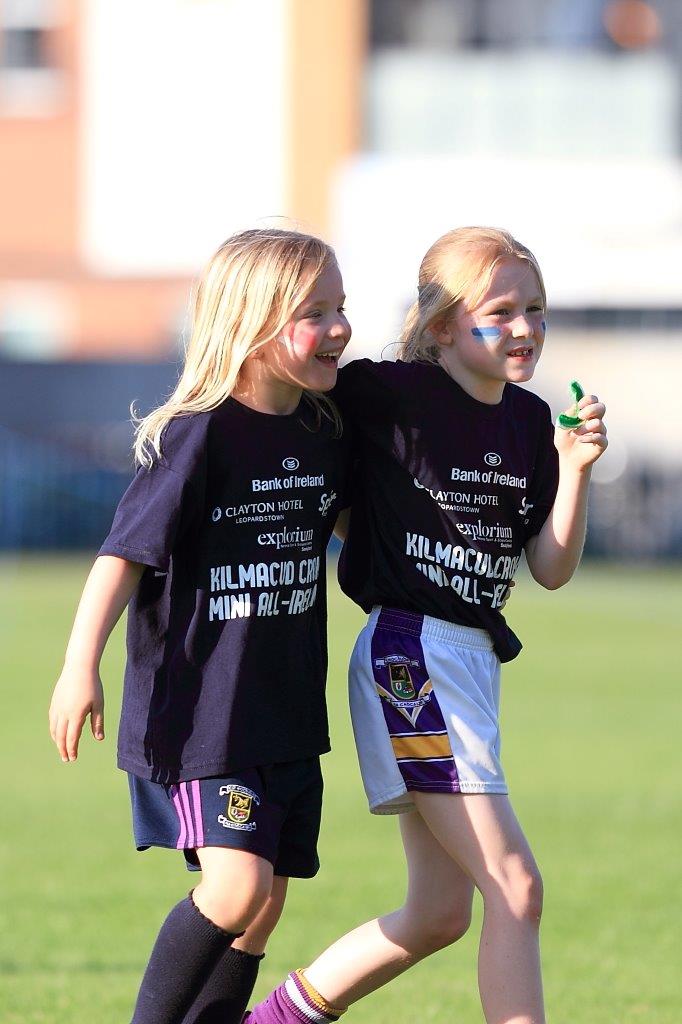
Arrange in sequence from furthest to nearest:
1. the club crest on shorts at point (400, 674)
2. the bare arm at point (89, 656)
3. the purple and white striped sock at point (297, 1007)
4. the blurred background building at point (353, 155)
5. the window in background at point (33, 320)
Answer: the window in background at point (33, 320), the blurred background building at point (353, 155), the purple and white striped sock at point (297, 1007), the club crest on shorts at point (400, 674), the bare arm at point (89, 656)

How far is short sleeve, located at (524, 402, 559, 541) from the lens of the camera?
3.96 m

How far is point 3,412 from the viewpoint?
2539cm

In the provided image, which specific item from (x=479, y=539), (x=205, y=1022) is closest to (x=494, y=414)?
(x=479, y=539)

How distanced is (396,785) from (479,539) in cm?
56

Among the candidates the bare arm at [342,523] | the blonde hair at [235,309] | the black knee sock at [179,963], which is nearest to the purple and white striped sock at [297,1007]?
the black knee sock at [179,963]

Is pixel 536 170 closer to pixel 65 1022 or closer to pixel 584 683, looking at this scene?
pixel 584 683

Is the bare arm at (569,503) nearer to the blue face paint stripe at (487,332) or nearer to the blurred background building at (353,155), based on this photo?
the blue face paint stripe at (487,332)

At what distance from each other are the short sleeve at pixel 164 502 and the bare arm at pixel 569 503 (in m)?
0.80

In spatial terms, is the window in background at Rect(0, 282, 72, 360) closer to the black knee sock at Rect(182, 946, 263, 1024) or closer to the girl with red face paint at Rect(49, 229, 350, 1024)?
the girl with red face paint at Rect(49, 229, 350, 1024)

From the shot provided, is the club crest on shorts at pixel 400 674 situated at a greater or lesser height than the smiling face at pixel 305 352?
lesser

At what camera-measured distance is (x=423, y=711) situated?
372cm

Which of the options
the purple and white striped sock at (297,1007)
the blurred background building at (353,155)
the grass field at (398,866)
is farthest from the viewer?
the blurred background building at (353,155)

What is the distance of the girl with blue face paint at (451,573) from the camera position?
3678 mm

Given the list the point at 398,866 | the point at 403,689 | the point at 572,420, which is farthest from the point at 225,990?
the point at 398,866
